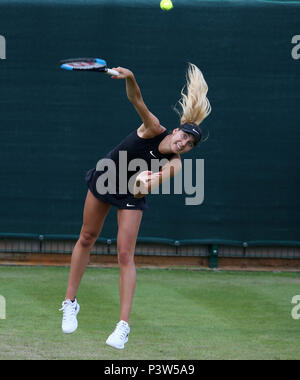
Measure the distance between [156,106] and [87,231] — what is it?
3.97 meters

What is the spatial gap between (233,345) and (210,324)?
0.73m

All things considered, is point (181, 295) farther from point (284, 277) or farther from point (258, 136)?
point (258, 136)

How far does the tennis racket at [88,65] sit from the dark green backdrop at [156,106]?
427 centimetres

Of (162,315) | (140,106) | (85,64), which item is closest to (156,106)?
(162,315)

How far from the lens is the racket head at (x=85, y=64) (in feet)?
16.6

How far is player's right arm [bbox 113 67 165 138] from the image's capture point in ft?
16.9

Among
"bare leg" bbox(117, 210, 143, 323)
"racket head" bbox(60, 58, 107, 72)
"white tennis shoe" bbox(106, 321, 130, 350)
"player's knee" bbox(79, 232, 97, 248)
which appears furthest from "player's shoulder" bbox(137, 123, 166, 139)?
"white tennis shoe" bbox(106, 321, 130, 350)

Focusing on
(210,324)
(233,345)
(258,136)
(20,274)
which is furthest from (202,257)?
(233,345)

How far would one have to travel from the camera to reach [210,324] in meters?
6.89

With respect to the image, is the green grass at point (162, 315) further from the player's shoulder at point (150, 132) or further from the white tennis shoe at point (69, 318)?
the player's shoulder at point (150, 132)

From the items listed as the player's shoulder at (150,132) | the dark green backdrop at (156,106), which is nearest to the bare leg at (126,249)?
the player's shoulder at (150,132)

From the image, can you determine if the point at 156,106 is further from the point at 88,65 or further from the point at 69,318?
the point at 88,65
